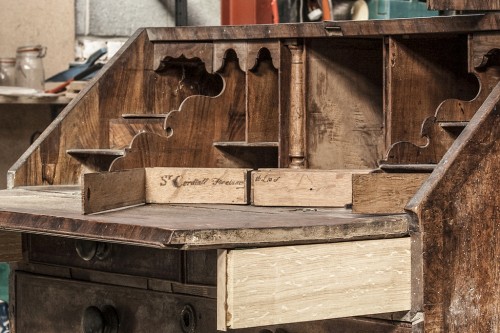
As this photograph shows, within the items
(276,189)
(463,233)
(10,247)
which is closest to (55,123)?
(10,247)

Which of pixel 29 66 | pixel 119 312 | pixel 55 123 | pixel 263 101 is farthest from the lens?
pixel 29 66

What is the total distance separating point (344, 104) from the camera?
10.9 ft

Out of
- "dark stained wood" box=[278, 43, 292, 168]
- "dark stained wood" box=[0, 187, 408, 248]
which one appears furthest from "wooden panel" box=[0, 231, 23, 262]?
"dark stained wood" box=[278, 43, 292, 168]

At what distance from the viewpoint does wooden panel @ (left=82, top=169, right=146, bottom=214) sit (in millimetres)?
2695

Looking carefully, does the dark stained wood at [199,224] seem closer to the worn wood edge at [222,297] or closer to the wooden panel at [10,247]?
the worn wood edge at [222,297]

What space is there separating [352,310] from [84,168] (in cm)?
129

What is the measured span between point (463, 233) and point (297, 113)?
83 centimetres

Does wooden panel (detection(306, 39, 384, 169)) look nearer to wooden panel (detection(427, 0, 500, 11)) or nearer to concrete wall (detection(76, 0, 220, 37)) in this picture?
wooden panel (detection(427, 0, 500, 11))

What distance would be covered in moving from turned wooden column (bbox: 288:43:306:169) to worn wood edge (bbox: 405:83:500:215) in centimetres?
72

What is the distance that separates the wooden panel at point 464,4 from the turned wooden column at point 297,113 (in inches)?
21.8

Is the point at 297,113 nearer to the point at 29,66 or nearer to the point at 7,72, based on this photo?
the point at 29,66

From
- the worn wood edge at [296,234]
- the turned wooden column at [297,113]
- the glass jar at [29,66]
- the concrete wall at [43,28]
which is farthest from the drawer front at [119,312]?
the concrete wall at [43,28]

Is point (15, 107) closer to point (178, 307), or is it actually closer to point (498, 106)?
point (178, 307)

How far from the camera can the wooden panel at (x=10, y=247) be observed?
127 inches
